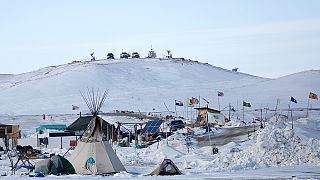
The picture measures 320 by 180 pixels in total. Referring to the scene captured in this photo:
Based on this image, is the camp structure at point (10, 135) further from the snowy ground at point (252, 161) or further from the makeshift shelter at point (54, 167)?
the makeshift shelter at point (54, 167)

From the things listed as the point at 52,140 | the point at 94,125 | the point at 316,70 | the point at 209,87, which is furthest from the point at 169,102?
the point at 94,125

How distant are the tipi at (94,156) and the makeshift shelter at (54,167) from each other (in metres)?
1.04

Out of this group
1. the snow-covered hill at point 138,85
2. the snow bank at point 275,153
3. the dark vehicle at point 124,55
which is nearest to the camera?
the snow bank at point 275,153

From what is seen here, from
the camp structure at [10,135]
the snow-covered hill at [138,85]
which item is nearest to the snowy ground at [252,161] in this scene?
the camp structure at [10,135]

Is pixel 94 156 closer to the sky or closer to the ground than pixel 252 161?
closer to the sky

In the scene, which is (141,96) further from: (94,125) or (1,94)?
(94,125)

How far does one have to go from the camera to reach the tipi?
25.8 metres

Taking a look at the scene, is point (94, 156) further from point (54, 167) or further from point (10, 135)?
point (10, 135)

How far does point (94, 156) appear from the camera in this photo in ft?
85.6

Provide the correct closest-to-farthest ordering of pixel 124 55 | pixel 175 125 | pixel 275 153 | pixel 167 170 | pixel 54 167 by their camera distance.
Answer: pixel 167 170
pixel 54 167
pixel 275 153
pixel 175 125
pixel 124 55

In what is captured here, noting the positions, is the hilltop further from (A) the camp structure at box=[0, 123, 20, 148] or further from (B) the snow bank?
(B) the snow bank

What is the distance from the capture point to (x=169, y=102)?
90.6 metres

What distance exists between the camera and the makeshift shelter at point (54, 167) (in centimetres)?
2433

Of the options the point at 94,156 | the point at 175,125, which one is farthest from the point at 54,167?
the point at 175,125
